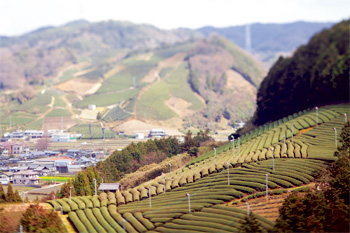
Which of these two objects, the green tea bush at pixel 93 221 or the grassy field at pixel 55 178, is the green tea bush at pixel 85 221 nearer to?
the green tea bush at pixel 93 221

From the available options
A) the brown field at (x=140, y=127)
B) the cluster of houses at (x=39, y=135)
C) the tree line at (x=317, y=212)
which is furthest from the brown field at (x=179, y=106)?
the tree line at (x=317, y=212)

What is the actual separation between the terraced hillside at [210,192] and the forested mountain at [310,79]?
22.2 metres

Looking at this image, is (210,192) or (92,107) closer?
(210,192)

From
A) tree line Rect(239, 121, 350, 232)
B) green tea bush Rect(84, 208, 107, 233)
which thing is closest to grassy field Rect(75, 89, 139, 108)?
green tea bush Rect(84, 208, 107, 233)

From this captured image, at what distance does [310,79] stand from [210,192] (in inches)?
1932

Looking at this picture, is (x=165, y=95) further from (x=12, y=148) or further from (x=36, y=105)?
(x=12, y=148)

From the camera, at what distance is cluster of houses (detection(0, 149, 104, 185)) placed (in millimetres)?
60250

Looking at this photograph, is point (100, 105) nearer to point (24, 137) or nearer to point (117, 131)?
point (117, 131)

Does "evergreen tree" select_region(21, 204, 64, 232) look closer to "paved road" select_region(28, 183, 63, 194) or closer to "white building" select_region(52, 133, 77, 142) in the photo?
"paved road" select_region(28, 183, 63, 194)

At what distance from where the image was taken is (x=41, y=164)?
64.0m

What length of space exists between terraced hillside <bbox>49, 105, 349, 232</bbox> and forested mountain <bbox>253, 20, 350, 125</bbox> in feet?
72.7

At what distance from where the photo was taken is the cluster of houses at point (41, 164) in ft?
198

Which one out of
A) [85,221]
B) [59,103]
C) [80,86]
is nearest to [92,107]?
[59,103]

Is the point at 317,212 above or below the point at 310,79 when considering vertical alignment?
below
